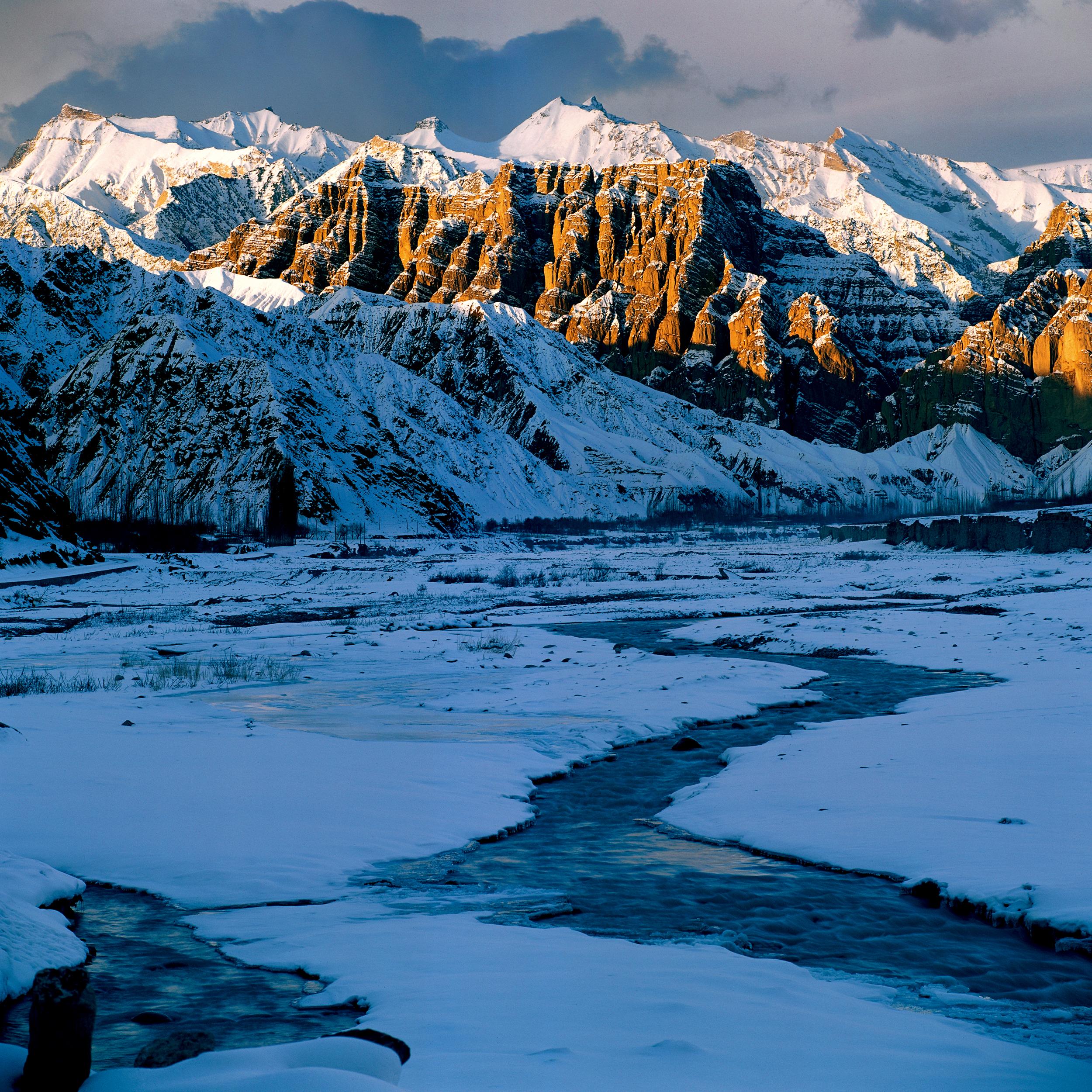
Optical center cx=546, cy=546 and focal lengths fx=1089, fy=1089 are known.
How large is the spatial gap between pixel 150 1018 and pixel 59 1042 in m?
2.18

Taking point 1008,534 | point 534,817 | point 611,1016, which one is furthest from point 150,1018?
point 1008,534

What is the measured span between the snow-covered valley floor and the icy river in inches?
5.1

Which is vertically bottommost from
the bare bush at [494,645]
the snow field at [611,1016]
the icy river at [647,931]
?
the bare bush at [494,645]

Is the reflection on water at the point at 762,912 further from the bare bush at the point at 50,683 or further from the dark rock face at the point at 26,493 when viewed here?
the dark rock face at the point at 26,493

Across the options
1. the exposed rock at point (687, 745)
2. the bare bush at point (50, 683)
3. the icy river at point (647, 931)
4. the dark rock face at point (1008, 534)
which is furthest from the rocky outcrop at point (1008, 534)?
the icy river at point (647, 931)

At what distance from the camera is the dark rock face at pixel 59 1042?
15.8 ft

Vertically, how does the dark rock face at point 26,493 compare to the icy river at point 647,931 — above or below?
above

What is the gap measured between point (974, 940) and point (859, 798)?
4.22 metres

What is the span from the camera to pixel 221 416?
143500 millimetres

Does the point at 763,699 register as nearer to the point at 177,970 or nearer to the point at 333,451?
the point at 177,970

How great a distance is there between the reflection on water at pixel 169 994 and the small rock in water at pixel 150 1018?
0.03ft

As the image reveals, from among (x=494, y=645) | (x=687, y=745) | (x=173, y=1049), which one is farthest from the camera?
(x=494, y=645)

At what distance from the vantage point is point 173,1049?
5.68m

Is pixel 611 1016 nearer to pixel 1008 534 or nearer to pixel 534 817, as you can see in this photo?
pixel 534 817
